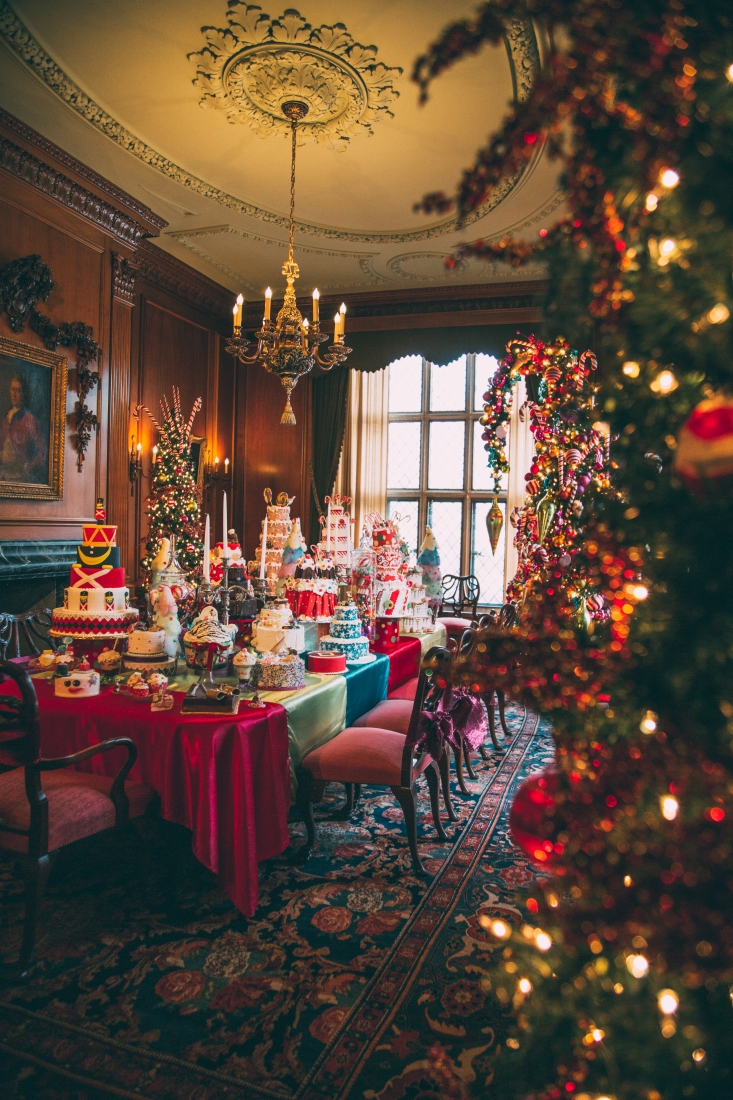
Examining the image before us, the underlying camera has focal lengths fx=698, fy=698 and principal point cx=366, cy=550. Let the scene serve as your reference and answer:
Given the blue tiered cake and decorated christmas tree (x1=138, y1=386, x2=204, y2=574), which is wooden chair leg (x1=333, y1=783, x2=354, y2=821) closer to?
the blue tiered cake

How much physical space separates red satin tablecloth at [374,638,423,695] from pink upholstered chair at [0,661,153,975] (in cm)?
205

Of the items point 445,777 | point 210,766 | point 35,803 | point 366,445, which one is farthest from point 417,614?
point 366,445

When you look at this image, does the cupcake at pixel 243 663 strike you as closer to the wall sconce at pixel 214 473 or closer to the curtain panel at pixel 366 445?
the wall sconce at pixel 214 473

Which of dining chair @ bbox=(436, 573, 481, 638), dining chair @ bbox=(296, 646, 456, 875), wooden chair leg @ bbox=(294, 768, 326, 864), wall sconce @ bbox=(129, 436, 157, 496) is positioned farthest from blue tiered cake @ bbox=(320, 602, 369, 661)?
dining chair @ bbox=(436, 573, 481, 638)

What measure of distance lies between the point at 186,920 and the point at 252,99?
4.53 m

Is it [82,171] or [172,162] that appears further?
[82,171]

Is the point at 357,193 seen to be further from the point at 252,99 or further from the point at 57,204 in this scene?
the point at 57,204

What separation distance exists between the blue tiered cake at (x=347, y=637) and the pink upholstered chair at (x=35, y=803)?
147 cm

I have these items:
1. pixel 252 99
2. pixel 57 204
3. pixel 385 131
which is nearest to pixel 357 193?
pixel 385 131

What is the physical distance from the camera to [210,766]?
2373mm

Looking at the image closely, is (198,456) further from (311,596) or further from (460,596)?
(311,596)

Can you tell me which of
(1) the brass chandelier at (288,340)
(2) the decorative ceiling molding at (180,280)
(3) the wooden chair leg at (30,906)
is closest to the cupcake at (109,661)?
(3) the wooden chair leg at (30,906)

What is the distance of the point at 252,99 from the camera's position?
436 cm

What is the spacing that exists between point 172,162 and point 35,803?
471cm
